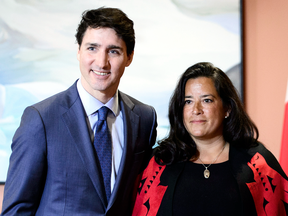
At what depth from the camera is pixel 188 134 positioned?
6.35 ft

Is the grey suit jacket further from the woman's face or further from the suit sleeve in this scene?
the woman's face

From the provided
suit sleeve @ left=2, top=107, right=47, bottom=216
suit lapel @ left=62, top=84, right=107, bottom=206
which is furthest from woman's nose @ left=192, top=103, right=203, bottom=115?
suit sleeve @ left=2, top=107, right=47, bottom=216

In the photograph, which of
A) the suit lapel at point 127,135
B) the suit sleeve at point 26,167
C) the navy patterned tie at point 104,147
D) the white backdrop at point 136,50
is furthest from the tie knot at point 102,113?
the white backdrop at point 136,50

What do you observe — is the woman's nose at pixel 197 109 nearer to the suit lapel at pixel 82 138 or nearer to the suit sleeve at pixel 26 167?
the suit lapel at pixel 82 138

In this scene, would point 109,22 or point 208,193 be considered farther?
point 208,193

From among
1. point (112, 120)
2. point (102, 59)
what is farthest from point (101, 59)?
point (112, 120)

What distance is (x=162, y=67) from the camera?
9.04 feet

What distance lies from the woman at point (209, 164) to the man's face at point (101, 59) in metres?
A: 0.54

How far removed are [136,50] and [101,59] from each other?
1343 millimetres

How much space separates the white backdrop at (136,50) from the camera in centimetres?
269

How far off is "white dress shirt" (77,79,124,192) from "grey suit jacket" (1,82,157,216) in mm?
49

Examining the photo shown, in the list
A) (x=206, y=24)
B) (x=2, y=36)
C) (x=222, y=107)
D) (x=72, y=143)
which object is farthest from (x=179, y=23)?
(x=72, y=143)

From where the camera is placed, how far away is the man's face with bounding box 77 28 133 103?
1473 mm

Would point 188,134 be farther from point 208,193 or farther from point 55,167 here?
point 55,167
